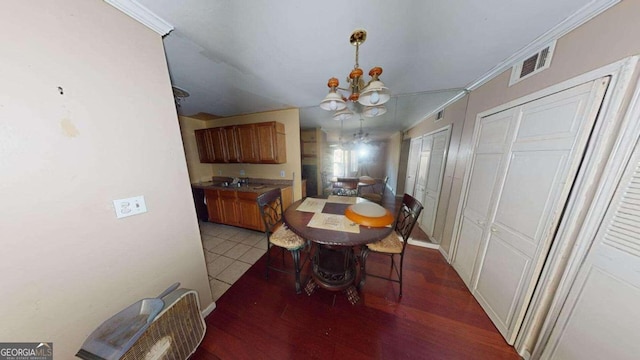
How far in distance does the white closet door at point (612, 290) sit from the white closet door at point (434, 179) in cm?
163

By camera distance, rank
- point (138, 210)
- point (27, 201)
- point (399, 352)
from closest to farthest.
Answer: point (27, 201)
point (138, 210)
point (399, 352)

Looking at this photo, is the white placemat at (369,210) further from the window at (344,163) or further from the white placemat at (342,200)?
the window at (344,163)

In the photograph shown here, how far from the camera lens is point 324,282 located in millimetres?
1624

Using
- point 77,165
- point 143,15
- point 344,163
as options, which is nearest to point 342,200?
point 77,165

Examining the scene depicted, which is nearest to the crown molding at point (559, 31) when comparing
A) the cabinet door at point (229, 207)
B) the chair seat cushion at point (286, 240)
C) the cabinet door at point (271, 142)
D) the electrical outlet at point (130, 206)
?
the chair seat cushion at point (286, 240)

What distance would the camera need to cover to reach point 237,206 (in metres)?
2.97

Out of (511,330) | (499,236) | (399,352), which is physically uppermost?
(499,236)

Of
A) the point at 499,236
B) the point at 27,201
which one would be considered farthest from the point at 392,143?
the point at 27,201

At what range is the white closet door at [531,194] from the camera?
1000mm

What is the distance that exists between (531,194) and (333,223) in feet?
5.00

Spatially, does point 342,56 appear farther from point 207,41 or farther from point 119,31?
point 119,31

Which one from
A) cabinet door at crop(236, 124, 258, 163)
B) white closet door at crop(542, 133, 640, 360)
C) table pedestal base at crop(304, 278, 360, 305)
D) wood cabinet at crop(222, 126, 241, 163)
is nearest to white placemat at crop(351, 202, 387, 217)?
table pedestal base at crop(304, 278, 360, 305)

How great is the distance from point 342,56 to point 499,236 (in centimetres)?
215

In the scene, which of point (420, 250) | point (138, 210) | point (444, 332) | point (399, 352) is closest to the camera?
point (138, 210)
